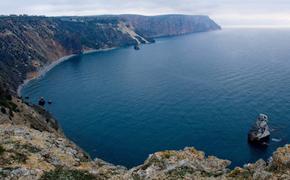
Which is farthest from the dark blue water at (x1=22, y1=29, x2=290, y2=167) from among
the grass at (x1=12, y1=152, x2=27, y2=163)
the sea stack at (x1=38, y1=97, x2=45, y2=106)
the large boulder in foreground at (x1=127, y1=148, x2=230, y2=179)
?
the grass at (x1=12, y1=152, x2=27, y2=163)

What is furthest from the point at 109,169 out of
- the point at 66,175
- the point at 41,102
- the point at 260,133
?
the point at 41,102

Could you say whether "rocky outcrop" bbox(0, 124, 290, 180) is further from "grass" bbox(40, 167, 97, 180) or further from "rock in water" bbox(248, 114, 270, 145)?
"rock in water" bbox(248, 114, 270, 145)

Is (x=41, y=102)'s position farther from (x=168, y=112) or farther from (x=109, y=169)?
(x=109, y=169)

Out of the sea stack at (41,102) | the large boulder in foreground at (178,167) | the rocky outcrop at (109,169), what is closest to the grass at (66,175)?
the rocky outcrop at (109,169)

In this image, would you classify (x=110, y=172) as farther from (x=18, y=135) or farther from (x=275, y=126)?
(x=275, y=126)

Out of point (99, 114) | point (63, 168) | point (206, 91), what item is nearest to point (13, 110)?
point (99, 114)

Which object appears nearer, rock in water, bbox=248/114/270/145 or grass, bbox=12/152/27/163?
grass, bbox=12/152/27/163
